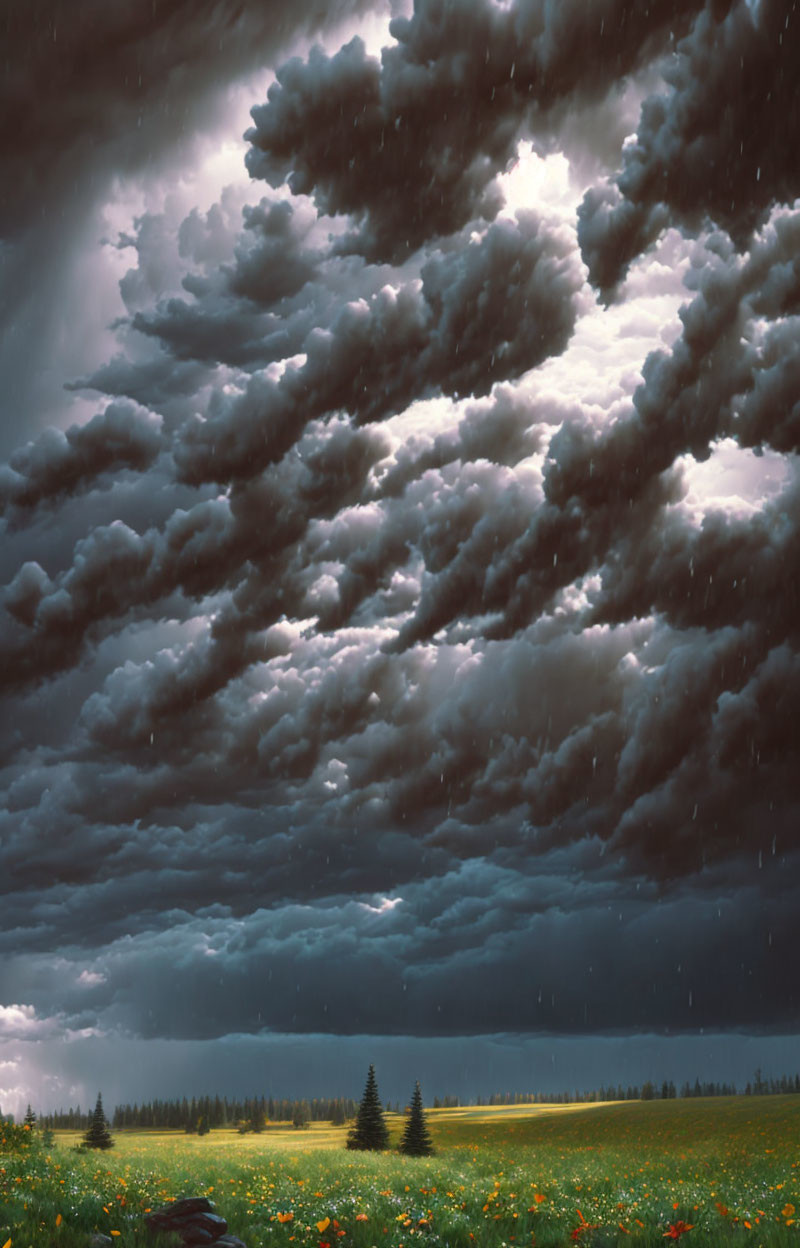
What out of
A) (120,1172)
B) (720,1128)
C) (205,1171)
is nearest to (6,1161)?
(120,1172)

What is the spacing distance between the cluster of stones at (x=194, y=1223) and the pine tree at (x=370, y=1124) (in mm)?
40989

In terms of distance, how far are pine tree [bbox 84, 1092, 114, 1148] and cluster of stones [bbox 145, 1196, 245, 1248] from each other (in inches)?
1788

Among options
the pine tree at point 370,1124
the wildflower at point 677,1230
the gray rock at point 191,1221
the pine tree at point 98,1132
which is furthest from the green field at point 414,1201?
the pine tree at point 98,1132

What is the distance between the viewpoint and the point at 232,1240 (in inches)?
490

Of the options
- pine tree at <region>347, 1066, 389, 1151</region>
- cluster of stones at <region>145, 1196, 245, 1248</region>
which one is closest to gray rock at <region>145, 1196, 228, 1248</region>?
cluster of stones at <region>145, 1196, 245, 1248</region>

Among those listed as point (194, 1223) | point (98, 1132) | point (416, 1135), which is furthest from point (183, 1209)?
point (98, 1132)

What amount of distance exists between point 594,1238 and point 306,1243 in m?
3.68

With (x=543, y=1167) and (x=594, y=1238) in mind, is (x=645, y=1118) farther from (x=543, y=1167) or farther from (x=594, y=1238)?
(x=594, y=1238)

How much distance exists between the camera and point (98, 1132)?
2135 inches

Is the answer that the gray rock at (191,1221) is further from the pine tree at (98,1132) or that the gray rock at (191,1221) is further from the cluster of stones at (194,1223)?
the pine tree at (98,1132)

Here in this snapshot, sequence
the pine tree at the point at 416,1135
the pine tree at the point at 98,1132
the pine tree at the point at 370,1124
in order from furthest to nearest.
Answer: the pine tree at the point at 98,1132
the pine tree at the point at 370,1124
the pine tree at the point at 416,1135

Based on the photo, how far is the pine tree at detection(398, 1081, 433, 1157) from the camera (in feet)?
151

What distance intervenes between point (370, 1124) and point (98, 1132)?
1567 cm

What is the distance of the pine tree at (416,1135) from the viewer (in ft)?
151
